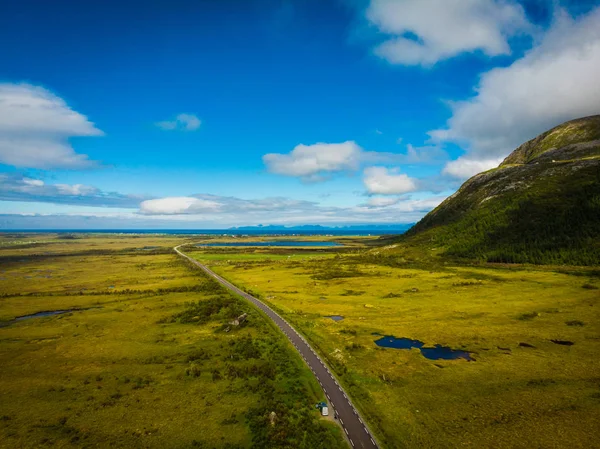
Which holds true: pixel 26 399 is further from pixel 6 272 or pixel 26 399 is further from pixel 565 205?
pixel 565 205

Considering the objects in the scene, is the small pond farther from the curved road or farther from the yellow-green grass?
the curved road

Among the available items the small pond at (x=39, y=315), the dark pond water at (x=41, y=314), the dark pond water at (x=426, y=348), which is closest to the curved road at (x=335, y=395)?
the dark pond water at (x=426, y=348)

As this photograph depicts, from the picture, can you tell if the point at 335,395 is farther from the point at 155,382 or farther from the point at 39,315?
the point at 39,315

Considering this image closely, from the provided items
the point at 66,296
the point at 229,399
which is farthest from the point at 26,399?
the point at 66,296

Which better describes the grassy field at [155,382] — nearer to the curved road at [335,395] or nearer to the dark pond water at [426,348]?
the curved road at [335,395]

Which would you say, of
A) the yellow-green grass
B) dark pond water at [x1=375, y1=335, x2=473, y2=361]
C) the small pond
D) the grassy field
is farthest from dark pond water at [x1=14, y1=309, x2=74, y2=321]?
dark pond water at [x1=375, y1=335, x2=473, y2=361]

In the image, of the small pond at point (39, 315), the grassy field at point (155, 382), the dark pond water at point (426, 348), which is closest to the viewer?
the grassy field at point (155, 382)

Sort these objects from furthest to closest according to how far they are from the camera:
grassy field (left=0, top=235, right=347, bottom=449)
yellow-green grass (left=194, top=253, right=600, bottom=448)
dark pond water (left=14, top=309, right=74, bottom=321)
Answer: dark pond water (left=14, top=309, right=74, bottom=321)
grassy field (left=0, top=235, right=347, bottom=449)
yellow-green grass (left=194, top=253, right=600, bottom=448)
